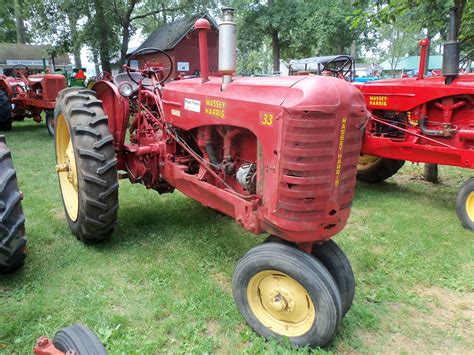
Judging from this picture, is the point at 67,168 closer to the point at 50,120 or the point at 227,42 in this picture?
the point at 227,42

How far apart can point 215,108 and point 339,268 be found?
1.27 meters


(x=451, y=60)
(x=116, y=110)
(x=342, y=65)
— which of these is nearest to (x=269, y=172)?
(x=116, y=110)

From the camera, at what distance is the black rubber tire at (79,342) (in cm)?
168

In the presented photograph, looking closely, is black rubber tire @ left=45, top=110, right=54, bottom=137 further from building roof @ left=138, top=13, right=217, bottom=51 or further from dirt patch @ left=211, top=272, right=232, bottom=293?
building roof @ left=138, top=13, right=217, bottom=51

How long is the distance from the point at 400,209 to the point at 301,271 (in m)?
2.98

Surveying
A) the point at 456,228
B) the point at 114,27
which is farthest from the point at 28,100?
the point at 456,228

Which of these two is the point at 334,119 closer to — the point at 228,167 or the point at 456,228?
the point at 228,167

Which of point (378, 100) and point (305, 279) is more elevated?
point (378, 100)

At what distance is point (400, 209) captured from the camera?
15.3 ft

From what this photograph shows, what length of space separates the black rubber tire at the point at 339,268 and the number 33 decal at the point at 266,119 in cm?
70

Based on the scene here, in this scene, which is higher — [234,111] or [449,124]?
[234,111]

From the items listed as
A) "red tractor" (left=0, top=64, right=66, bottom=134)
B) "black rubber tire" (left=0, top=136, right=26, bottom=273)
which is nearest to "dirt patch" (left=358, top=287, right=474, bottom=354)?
"black rubber tire" (left=0, top=136, right=26, bottom=273)

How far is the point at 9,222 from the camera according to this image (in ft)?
8.92

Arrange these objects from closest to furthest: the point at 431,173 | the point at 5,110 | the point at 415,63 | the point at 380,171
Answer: the point at 380,171
the point at 431,173
the point at 5,110
the point at 415,63
